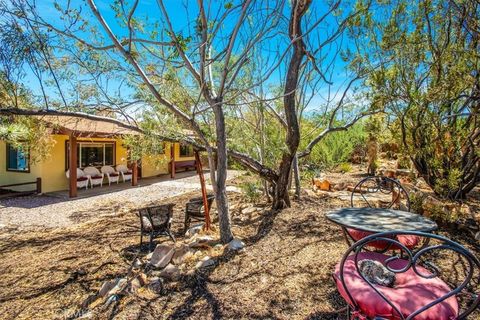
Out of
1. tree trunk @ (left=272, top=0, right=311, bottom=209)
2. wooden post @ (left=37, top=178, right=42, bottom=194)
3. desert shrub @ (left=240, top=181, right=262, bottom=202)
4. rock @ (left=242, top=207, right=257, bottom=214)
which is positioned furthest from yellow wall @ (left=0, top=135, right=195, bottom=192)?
tree trunk @ (left=272, top=0, right=311, bottom=209)

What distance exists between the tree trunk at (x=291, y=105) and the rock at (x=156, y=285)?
3.09 meters

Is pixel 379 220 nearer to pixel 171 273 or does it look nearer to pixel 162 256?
pixel 171 273

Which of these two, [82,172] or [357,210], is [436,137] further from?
[82,172]

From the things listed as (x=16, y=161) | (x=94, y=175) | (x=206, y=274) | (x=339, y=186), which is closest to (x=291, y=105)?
(x=206, y=274)

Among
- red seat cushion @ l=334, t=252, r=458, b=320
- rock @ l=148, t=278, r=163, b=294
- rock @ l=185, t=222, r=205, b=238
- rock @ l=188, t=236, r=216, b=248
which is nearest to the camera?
red seat cushion @ l=334, t=252, r=458, b=320

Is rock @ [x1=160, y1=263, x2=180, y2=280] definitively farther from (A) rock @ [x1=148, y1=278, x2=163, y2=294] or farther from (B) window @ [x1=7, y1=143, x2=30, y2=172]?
(B) window @ [x1=7, y1=143, x2=30, y2=172]

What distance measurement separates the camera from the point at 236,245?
4.11 metres

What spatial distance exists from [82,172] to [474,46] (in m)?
11.8

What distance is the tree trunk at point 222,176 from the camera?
163 inches

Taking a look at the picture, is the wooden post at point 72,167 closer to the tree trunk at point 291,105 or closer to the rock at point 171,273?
the tree trunk at point 291,105

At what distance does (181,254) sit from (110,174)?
894cm

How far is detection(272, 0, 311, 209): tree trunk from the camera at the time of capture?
450cm

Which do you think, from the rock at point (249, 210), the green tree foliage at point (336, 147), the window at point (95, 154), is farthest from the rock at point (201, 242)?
the window at point (95, 154)

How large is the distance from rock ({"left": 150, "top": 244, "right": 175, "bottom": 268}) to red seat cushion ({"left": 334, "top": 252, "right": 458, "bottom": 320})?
246 cm
